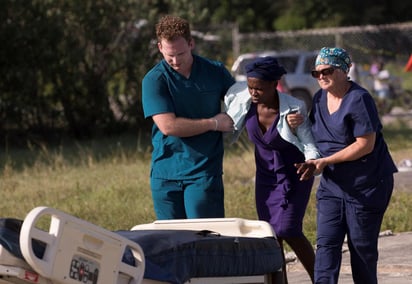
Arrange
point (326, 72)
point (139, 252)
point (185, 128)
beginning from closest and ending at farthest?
1. point (139, 252)
2. point (326, 72)
3. point (185, 128)

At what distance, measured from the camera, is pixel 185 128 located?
7008mm

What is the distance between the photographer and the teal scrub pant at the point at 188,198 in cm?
709

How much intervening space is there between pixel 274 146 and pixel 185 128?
A: 1.84ft

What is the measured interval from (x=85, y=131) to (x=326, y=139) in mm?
14257

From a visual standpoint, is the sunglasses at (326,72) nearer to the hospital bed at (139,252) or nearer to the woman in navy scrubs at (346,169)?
the woman in navy scrubs at (346,169)

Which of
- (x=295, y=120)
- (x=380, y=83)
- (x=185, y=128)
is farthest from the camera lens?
(x=380, y=83)

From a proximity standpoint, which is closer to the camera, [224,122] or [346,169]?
[346,169]

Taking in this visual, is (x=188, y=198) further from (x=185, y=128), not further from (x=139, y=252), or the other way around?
(x=139, y=252)

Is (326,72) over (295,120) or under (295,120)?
over

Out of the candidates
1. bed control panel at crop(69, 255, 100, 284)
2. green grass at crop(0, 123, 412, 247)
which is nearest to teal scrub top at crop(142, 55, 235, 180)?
bed control panel at crop(69, 255, 100, 284)

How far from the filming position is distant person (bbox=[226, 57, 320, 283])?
6980 millimetres

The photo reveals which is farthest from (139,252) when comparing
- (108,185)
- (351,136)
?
(108,185)

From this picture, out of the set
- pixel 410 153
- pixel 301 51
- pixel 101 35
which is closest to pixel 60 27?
pixel 101 35

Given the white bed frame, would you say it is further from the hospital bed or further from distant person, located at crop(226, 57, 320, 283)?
distant person, located at crop(226, 57, 320, 283)
